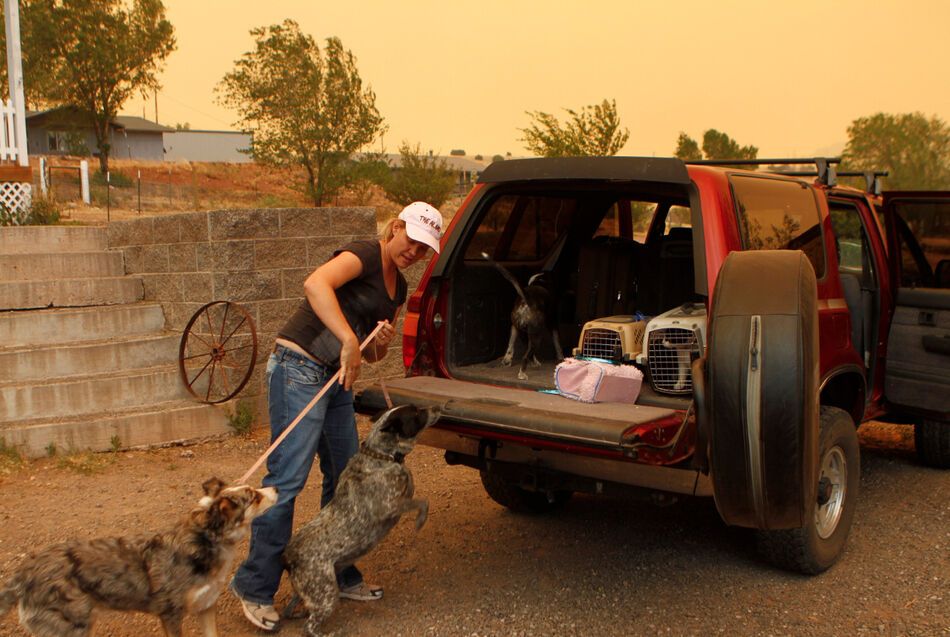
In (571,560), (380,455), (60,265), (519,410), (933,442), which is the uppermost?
(60,265)

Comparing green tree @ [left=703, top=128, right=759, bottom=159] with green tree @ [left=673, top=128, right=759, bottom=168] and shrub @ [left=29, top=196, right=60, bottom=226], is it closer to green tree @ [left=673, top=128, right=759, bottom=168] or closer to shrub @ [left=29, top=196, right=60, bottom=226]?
green tree @ [left=673, top=128, right=759, bottom=168]

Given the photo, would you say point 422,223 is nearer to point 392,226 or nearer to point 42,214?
point 392,226

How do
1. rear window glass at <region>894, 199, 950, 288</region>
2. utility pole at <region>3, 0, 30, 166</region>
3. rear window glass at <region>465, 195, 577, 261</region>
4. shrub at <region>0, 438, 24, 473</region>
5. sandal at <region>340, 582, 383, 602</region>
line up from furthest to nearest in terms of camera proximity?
utility pole at <region>3, 0, 30, 166</region> < shrub at <region>0, 438, 24, 473</region> < rear window glass at <region>894, 199, 950, 288</region> < rear window glass at <region>465, 195, 577, 261</region> < sandal at <region>340, 582, 383, 602</region>

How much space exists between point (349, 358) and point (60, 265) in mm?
5676

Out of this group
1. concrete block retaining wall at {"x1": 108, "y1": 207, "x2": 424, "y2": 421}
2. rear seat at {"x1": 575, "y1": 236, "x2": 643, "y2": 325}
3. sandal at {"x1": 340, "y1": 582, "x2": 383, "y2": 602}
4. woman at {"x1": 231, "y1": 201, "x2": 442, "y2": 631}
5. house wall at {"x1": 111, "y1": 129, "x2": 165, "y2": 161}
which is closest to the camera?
woman at {"x1": 231, "y1": 201, "x2": 442, "y2": 631}

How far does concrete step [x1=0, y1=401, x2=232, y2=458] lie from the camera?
6.45 metres

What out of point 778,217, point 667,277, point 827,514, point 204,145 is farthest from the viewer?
point 204,145

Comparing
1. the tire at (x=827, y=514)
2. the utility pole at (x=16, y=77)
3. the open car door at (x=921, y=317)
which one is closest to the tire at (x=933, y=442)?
the open car door at (x=921, y=317)

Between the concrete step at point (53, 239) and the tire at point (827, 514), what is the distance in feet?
23.2

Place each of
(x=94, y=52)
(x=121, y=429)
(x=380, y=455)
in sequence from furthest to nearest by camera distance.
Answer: (x=94, y=52), (x=121, y=429), (x=380, y=455)

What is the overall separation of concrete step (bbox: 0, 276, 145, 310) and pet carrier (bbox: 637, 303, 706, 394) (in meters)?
5.48

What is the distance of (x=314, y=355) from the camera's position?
3.88m

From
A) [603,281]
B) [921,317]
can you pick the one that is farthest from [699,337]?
[921,317]

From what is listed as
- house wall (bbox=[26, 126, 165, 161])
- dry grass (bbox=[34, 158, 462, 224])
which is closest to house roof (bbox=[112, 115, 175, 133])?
house wall (bbox=[26, 126, 165, 161])
